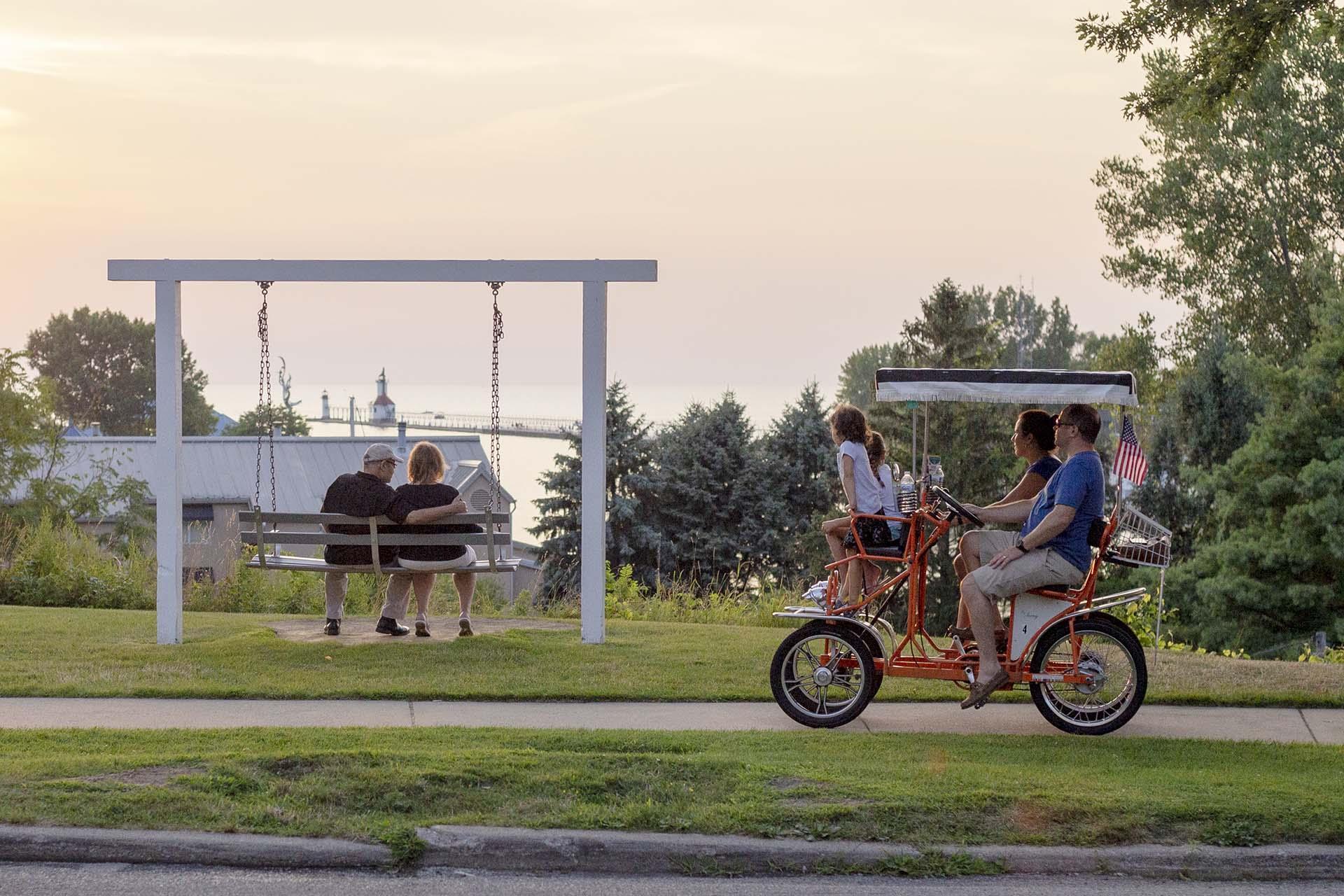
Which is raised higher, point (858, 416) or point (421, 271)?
point (421, 271)

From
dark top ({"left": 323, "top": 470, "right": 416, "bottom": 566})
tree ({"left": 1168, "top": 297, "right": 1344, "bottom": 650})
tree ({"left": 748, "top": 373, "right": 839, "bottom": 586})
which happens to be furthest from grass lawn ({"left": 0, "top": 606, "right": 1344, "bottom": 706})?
tree ({"left": 748, "top": 373, "right": 839, "bottom": 586})

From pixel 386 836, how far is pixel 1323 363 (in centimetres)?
3085

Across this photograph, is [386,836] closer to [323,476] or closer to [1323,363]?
[1323,363]

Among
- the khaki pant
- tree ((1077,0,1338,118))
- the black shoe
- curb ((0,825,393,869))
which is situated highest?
tree ((1077,0,1338,118))

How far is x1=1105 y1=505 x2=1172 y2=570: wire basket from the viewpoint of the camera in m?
8.84

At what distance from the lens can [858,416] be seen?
10.9 m

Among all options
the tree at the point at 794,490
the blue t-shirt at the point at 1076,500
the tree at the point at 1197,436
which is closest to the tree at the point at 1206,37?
the blue t-shirt at the point at 1076,500

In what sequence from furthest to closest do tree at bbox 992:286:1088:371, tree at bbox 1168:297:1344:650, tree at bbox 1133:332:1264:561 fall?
tree at bbox 992:286:1088:371
tree at bbox 1133:332:1264:561
tree at bbox 1168:297:1344:650

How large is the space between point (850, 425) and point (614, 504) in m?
36.9

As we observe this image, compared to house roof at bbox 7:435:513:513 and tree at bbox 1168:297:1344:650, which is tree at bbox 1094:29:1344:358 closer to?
tree at bbox 1168:297:1344:650

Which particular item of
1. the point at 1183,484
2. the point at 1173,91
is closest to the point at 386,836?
the point at 1173,91

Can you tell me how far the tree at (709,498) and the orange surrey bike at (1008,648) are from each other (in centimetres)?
4022

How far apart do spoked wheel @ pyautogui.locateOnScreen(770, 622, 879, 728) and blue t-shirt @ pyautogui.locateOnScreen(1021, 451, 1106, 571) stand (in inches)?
47.1

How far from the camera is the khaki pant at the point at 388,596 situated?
12492 millimetres
